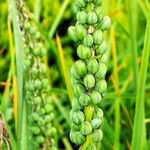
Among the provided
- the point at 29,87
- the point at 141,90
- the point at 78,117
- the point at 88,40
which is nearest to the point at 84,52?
the point at 88,40

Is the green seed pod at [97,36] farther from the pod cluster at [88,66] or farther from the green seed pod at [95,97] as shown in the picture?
the green seed pod at [95,97]

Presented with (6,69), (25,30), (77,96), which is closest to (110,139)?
(25,30)

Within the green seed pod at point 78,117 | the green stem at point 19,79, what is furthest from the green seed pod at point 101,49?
the green stem at point 19,79

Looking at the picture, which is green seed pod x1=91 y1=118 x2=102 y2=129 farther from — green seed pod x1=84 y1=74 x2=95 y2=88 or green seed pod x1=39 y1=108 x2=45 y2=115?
green seed pod x1=39 y1=108 x2=45 y2=115

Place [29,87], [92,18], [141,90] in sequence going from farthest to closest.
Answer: [29,87], [141,90], [92,18]

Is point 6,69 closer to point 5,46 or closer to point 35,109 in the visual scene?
point 5,46

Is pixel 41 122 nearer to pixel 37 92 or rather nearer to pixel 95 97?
A: pixel 37 92

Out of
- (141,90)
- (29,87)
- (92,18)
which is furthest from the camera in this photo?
(29,87)
